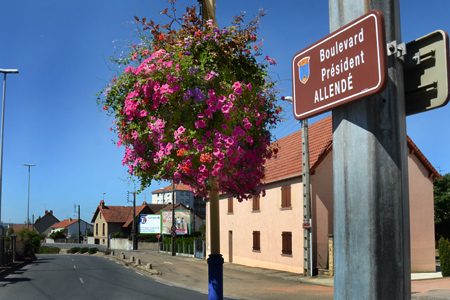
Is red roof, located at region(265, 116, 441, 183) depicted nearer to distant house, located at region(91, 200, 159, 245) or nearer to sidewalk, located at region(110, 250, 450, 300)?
sidewalk, located at region(110, 250, 450, 300)

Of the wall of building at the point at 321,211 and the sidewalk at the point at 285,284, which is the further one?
the wall of building at the point at 321,211

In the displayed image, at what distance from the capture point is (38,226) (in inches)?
5418

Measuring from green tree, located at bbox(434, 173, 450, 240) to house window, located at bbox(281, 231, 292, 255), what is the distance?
17.8 metres

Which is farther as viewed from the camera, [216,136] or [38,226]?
[38,226]

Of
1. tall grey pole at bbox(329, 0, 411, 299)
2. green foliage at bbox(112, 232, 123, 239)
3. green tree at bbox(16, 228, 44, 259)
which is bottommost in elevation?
green foliage at bbox(112, 232, 123, 239)

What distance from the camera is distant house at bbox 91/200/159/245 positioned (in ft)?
306

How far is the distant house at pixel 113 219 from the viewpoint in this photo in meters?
93.1

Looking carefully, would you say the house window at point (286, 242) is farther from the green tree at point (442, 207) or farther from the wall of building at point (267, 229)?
the green tree at point (442, 207)

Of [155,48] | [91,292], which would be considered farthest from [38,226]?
[155,48]

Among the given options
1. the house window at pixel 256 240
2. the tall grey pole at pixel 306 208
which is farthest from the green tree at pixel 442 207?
the tall grey pole at pixel 306 208

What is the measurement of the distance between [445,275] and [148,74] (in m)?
22.7

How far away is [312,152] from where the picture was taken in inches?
1065

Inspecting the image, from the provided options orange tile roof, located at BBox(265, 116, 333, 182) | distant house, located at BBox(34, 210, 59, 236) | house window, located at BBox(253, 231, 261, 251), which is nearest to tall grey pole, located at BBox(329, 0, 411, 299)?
orange tile roof, located at BBox(265, 116, 333, 182)

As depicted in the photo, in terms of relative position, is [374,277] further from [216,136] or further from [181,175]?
[181,175]
